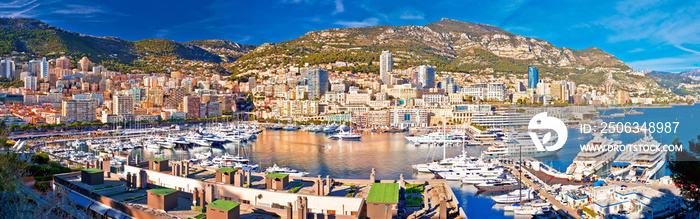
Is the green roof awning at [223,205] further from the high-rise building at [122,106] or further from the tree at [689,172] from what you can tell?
the high-rise building at [122,106]

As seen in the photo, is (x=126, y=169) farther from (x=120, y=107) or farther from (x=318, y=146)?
(x=120, y=107)

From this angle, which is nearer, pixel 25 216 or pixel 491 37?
pixel 25 216

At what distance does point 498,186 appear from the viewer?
A: 9.53 m

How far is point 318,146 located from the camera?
18.4 metres

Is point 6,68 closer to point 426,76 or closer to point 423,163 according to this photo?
point 426,76

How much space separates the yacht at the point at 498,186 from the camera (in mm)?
9422

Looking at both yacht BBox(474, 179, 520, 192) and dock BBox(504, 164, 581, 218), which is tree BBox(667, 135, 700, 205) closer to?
dock BBox(504, 164, 581, 218)

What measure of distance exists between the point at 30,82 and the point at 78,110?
1200cm

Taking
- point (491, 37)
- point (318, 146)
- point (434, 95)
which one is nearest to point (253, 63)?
point (434, 95)

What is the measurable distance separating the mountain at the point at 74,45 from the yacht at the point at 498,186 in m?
48.1

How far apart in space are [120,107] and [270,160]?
20046 mm

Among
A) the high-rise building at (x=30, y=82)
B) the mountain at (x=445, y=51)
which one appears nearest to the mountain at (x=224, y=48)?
the mountain at (x=445, y=51)

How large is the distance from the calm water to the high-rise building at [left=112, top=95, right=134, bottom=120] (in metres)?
13.7

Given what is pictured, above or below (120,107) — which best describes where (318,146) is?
below
